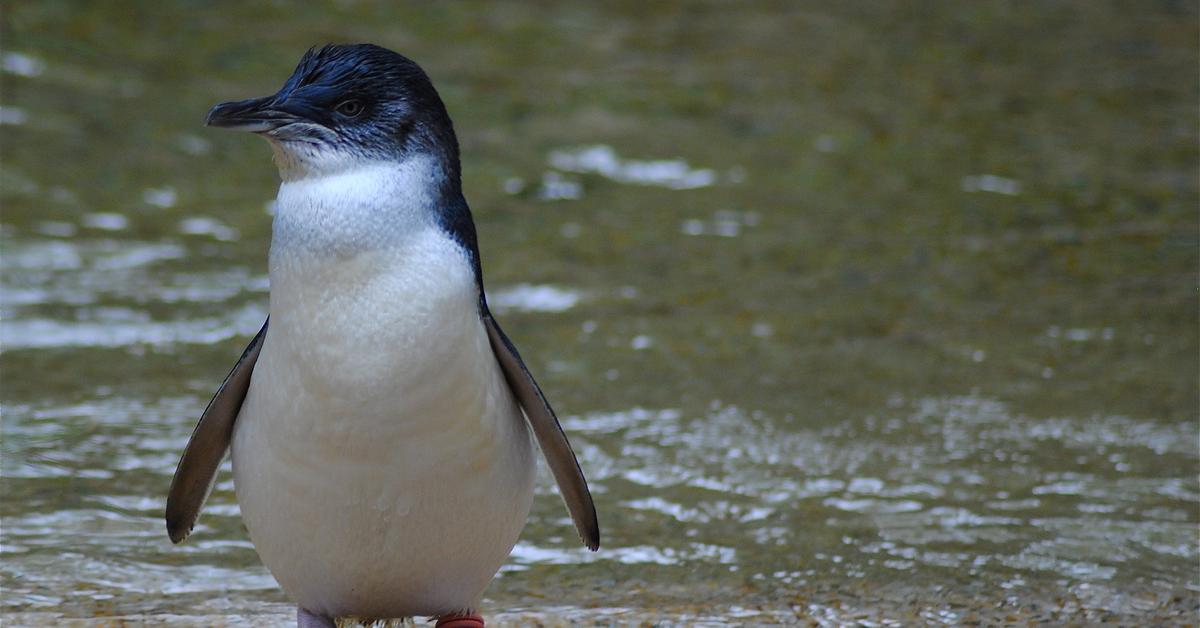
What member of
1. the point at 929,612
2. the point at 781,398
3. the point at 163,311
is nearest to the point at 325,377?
the point at 929,612

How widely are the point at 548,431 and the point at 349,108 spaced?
77 centimetres

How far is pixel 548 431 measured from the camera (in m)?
3.06

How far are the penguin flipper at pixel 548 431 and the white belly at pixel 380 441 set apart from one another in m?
0.04

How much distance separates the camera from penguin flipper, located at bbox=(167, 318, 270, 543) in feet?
9.80

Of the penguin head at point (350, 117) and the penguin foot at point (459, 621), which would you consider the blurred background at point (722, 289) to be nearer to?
the penguin foot at point (459, 621)

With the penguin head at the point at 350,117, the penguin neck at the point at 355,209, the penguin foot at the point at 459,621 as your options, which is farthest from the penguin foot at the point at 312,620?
the penguin head at the point at 350,117

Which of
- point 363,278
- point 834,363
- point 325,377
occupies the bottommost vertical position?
point 834,363

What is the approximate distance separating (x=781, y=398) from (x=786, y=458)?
0.56 metres

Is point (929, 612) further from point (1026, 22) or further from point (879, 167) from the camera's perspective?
point (1026, 22)

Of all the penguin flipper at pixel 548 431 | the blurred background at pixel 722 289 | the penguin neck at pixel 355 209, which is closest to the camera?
the penguin neck at pixel 355 209

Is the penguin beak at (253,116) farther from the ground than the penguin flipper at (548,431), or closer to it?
farther from the ground

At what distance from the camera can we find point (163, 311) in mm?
6273

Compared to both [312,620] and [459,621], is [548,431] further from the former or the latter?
[312,620]

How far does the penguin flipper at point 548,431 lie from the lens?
2967 millimetres
